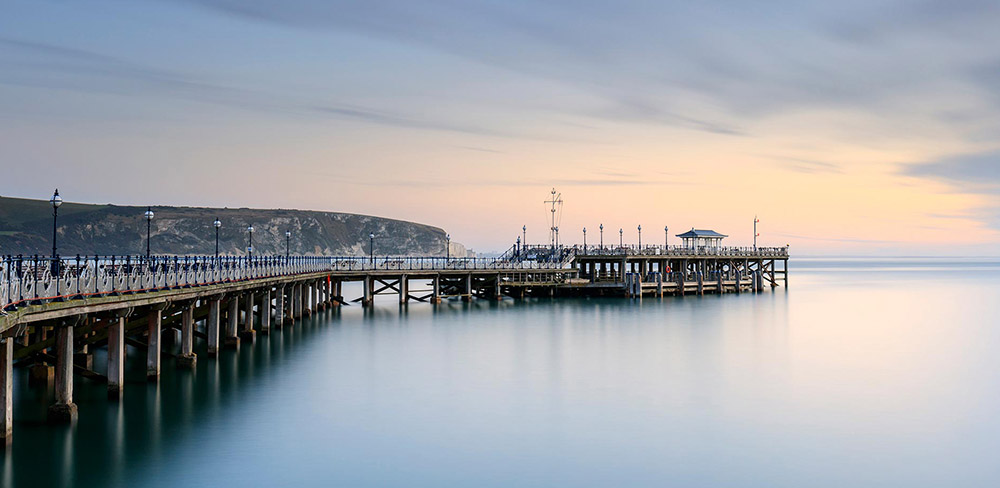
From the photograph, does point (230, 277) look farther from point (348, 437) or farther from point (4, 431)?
point (4, 431)

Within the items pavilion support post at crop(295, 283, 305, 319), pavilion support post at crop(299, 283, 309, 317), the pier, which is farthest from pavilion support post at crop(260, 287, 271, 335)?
pavilion support post at crop(299, 283, 309, 317)

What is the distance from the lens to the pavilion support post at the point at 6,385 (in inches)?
715

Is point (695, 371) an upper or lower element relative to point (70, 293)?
lower

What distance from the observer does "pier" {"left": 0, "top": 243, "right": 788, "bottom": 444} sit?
20672mm

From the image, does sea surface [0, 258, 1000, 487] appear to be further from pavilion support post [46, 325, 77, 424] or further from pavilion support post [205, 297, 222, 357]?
pavilion support post [205, 297, 222, 357]

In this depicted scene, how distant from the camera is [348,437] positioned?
950 inches

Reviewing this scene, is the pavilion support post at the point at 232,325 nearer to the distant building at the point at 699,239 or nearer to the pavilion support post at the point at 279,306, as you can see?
the pavilion support post at the point at 279,306

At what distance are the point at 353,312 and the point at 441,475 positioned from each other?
152ft

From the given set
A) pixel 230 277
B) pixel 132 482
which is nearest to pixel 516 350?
pixel 230 277

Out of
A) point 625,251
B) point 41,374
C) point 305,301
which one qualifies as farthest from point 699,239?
point 41,374

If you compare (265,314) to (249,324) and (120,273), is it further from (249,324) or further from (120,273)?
(120,273)

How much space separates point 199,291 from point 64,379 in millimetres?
9130

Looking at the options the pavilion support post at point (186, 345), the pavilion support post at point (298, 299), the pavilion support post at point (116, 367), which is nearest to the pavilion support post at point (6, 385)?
the pavilion support post at point (116, 367)

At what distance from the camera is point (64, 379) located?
2166cm
